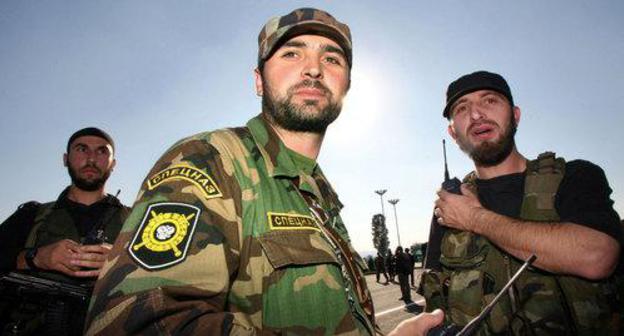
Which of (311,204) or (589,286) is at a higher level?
(311,204)

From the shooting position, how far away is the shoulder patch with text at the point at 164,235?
37.5 inches

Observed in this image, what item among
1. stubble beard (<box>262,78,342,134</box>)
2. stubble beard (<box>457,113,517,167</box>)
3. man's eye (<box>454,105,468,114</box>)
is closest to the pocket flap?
stubble beard (<box>262,78,342,134</box>)

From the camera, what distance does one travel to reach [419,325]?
1238 mm

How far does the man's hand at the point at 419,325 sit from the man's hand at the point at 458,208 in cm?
143

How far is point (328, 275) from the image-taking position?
4.68 feet

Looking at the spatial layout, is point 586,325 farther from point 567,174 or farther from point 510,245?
point 567,174

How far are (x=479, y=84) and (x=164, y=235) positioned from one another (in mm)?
2873

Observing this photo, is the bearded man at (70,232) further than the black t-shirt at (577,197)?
Yes

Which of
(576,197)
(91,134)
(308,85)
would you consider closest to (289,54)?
(308,85)

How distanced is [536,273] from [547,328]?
352mm

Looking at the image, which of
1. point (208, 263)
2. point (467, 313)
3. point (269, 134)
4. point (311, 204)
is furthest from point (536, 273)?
point (208, 263)

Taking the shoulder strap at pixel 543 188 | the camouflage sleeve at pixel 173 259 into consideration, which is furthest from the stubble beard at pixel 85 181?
the shoulder strap at pixel 543 188

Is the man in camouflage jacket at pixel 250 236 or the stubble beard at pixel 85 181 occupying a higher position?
the stubble beard at pixel 85 181

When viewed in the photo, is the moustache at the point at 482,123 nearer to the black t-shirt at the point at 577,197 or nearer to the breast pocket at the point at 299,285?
the black t-shirt at the point at 577,197
